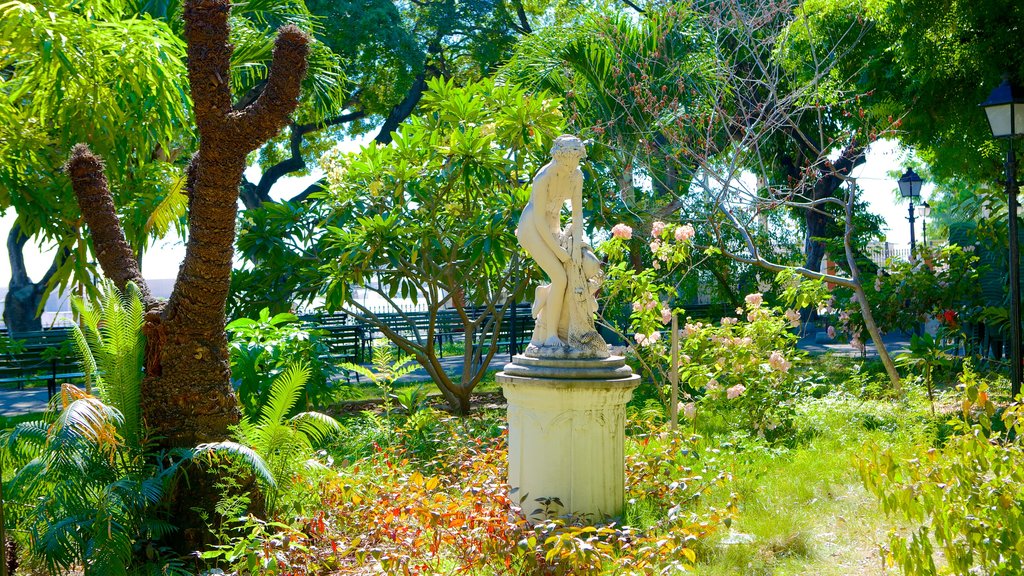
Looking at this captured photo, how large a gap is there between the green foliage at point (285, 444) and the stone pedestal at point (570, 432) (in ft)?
4.23

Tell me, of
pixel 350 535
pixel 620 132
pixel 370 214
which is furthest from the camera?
pixel 620 132

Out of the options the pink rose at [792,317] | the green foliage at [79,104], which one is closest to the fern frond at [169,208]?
the green foliage at [79,104]

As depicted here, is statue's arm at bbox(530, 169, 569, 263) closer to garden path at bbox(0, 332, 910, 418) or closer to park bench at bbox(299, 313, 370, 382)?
park bench at bbox(299, 313, 370, 382)

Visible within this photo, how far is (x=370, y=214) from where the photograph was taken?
32.8 feet

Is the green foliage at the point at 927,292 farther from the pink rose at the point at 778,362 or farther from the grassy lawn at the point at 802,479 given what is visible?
the pink rose at the point at 778,362

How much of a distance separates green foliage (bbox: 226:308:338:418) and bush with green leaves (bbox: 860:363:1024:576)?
17.2 feet

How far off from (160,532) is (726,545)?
3.28 metres

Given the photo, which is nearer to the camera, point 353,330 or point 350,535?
point 350,535

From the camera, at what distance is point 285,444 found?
5457 millimetres

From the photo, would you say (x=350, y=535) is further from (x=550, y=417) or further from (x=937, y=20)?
(x=937, y=20)

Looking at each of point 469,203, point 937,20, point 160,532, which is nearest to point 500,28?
point 469,203

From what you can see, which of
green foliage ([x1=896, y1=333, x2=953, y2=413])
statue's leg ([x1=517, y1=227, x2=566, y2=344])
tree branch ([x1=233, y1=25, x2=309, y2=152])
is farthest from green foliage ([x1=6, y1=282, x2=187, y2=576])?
green foliage ([x1=896, y1=333, x2=953, y2=413])

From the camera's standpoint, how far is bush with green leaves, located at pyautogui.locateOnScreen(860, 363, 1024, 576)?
345 centimetres

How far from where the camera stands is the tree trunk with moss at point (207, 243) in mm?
5020
